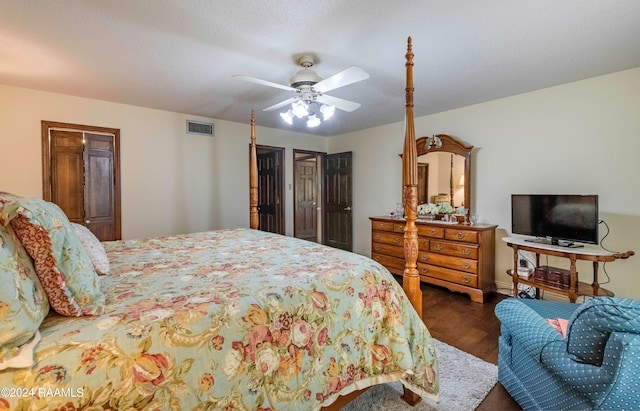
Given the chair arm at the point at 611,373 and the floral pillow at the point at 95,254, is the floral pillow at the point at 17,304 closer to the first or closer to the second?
the floral pillow at the point at 95,254

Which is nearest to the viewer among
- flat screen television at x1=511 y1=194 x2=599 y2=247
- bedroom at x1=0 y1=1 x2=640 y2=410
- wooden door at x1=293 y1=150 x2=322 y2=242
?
flat screen television at x1=511 y1=194 x2=599 y2=247

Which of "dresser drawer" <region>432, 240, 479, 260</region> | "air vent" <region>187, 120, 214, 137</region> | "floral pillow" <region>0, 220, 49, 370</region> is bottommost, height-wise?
"dresser drawer" <region>432, 240, 479, 260</region>

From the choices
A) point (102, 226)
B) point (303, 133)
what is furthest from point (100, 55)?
point (303, 133)

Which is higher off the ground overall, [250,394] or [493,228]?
[493,228]

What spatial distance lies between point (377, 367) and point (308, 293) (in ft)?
1.97

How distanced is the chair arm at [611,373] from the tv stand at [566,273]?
1888mm

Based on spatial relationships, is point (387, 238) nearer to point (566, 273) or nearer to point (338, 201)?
point (338, 201)

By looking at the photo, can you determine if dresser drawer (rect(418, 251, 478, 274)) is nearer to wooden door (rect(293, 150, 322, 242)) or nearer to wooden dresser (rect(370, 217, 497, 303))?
wooden dresser (rect(370, 217, 497, 303))

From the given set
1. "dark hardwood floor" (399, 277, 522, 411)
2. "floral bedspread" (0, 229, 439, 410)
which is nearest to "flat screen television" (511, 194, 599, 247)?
"dark hardwood floor" (399, 277, 522, 411)

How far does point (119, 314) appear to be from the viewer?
1.03 metres

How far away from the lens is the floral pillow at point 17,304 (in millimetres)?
784

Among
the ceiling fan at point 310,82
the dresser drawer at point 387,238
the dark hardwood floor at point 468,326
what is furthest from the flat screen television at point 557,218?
the ceiling fan at point 310,82

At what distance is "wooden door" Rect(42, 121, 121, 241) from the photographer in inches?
132

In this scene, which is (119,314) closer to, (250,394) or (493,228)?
(250,394)
